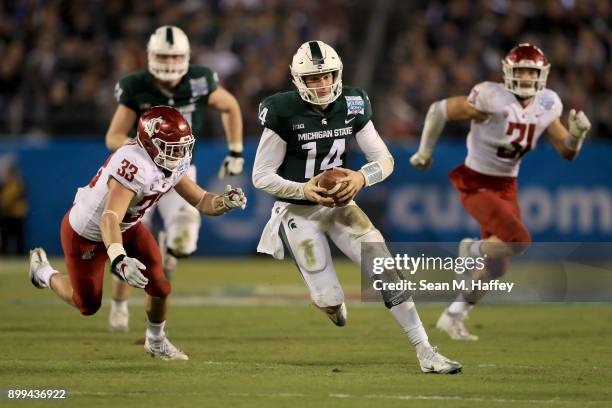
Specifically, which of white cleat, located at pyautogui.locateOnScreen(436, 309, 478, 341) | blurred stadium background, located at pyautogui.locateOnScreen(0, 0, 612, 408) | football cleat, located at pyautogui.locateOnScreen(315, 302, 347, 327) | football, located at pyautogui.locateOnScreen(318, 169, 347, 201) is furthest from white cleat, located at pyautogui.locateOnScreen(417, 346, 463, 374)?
white cleat, located at pyautogui.locateOnScreen(436, 309, 478, 341)

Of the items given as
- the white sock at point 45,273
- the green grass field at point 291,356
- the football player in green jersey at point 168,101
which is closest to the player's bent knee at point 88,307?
the green grass field at point 291,356

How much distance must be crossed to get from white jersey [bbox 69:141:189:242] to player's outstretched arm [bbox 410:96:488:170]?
2.42 metres

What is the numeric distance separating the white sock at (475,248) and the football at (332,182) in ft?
7.74

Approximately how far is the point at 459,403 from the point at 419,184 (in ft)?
31.2

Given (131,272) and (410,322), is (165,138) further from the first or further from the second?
(410,322)

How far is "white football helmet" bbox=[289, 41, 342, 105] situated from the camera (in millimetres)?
7055

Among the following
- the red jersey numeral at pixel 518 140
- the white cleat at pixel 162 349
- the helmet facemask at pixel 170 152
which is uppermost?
the helmet facemask at pixel 170 152

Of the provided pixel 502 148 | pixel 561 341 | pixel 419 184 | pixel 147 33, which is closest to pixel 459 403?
pixel 561 341

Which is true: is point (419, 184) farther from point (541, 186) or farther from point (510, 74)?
point (510, 74)

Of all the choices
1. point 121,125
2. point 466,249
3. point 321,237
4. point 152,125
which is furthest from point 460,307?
point 152,125

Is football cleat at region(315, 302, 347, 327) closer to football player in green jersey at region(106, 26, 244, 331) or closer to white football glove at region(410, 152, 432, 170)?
white football glove at region(410, 152, 432, 170)

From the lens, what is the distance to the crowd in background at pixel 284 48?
624 inches

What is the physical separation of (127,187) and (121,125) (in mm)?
2251

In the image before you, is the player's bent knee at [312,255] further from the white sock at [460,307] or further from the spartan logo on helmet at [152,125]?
the white sock at [460,307]
